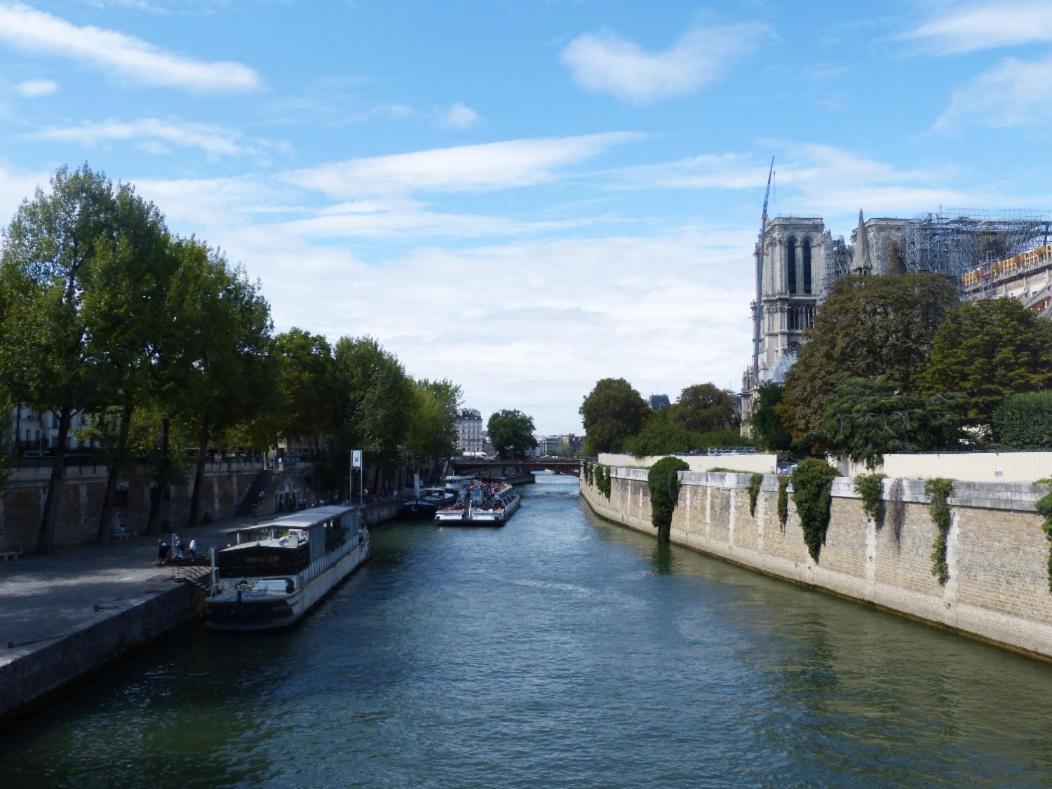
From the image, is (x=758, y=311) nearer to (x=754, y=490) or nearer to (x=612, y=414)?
(x=612, y=414)

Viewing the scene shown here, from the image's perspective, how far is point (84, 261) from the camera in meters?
37.9

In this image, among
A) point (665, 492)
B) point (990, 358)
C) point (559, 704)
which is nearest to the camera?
point (559, 704)

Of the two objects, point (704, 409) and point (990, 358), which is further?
point (704, 409)

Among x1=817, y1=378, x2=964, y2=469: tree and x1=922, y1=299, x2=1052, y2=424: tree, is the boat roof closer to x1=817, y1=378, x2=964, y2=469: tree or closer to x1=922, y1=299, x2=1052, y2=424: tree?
x1=817, y1=378, x2=964, y2=469: tree

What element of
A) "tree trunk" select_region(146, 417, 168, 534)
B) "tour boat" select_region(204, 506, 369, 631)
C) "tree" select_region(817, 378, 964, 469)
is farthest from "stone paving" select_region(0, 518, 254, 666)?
"tree" select_region(817, 378, 964, 469)

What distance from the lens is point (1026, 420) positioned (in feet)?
126

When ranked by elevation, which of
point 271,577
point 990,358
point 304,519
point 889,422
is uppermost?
point 990,358

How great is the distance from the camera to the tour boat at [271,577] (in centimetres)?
2902

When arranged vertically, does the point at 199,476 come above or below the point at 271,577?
above

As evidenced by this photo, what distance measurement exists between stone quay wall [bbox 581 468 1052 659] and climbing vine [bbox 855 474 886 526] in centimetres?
22

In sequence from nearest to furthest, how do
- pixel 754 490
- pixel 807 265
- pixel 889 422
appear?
pixel 889 422 < pixel 754 490 < pixel 807 265

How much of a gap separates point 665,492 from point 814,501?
22.0 m

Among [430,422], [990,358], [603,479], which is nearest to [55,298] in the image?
[990,358]

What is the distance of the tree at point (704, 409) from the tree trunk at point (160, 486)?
83.6m
